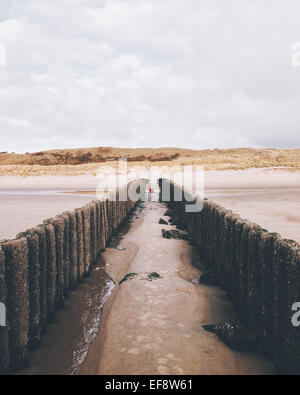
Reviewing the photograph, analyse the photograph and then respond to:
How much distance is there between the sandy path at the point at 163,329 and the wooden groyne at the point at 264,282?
0.88ft

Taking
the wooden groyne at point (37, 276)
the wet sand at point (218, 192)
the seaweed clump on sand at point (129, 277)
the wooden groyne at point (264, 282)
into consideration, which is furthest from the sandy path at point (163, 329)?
the wet sand at point (218, 192)

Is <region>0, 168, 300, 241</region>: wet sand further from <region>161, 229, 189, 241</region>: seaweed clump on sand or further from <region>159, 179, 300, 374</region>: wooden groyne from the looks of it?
<region>159, 179, 300, 374</region>: wooden groyne

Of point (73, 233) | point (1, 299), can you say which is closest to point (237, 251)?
point (73, 233)

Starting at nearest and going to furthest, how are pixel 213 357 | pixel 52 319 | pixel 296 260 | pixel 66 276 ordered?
pixel 296 260 < pixel 213 357 < pixel 52 319 < pixel 66 276

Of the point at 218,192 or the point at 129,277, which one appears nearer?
the point at 129,277

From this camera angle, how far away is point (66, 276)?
5.71 m

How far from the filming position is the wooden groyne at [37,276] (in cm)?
376

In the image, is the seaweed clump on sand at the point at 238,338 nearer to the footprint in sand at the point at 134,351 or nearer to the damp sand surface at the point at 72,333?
the footprint in sand at the point at 134,351

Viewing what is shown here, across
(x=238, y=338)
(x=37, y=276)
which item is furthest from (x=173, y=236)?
(x=37, y=276)

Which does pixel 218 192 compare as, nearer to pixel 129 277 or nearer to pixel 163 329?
pixel 129 277

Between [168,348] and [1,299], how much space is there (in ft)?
6.42

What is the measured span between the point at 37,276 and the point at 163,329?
1752 mm

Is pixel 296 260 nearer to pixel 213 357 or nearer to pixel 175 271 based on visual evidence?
pixel 213 357

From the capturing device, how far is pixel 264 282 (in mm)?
4102
